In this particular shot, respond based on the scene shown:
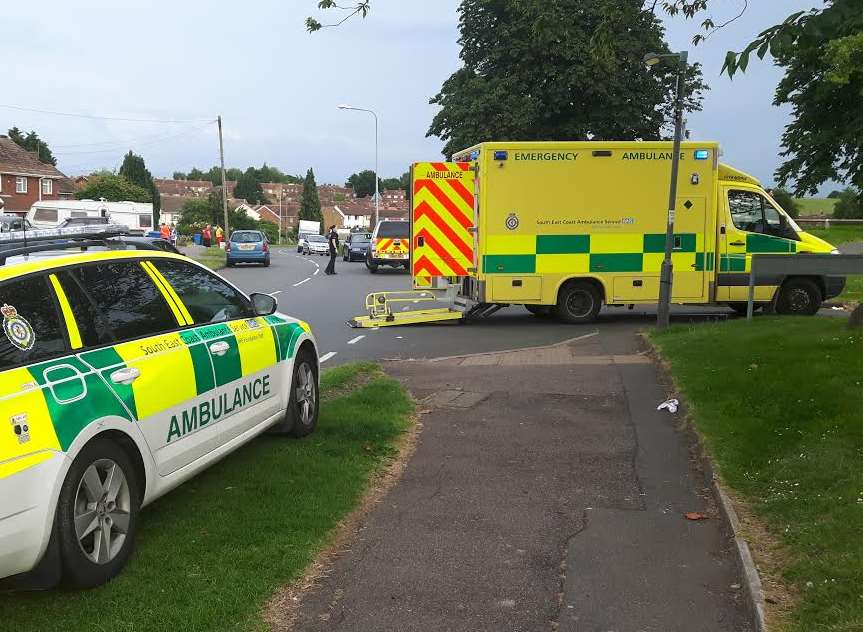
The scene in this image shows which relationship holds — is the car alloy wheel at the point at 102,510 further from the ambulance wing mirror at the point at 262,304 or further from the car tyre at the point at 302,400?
the car tyre at the point at 302,400

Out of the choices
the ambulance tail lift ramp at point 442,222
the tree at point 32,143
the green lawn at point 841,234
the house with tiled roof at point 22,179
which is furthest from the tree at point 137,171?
the ambulance tail lift ramp at point 442,222

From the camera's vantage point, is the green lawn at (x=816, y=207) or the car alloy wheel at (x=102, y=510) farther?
the green lawn at (x=816, y=207)

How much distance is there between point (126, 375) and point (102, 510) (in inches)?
25.4

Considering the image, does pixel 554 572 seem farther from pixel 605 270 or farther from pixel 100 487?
pixel 605 270

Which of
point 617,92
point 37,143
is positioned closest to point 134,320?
point 617,92

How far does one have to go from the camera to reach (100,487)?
402cm

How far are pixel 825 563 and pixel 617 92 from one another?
30780mm

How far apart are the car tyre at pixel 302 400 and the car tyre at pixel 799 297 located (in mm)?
11097

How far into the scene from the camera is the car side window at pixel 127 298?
4449mm

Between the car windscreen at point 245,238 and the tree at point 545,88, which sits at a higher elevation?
the tree at point 545,88

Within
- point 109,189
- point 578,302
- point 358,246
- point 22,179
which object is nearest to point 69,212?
point 358,246

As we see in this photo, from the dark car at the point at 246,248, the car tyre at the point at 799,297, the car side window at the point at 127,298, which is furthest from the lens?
the dark car at the point at 246,248

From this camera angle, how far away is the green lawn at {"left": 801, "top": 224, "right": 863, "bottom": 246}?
1767 inches

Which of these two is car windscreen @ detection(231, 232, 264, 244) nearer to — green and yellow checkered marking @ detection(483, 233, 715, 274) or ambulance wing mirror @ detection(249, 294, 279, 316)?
green and yellow checkered marking @ detection(483, 233, 715, 274)
